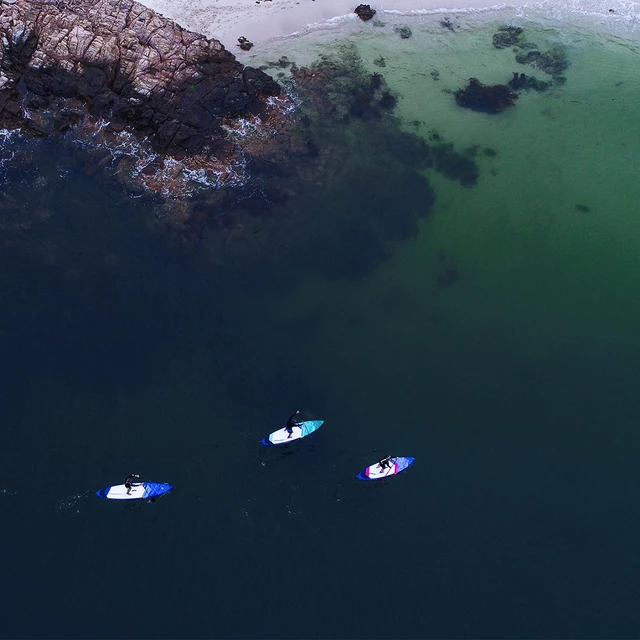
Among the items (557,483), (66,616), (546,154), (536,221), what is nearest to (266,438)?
(66,616)

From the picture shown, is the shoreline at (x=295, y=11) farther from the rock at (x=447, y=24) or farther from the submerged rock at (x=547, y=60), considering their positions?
the submerged rock at (x=547, y=60)

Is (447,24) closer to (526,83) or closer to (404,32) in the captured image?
(404,32)

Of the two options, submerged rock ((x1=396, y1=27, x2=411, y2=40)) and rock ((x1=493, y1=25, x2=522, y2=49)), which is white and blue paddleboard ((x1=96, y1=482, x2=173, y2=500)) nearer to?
submerged rock ((x1=396, y1=27, x2=411, y2=40))

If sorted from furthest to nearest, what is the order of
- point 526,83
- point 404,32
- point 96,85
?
point 404,32, point 526,83, point 96,85

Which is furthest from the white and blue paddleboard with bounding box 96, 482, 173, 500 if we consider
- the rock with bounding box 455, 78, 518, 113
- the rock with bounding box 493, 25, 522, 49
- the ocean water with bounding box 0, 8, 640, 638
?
the rock with bounding box 493, 25, 522, 49

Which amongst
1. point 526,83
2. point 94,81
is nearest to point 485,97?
point 526,83

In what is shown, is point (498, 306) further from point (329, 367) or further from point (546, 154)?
point (546, 154)
